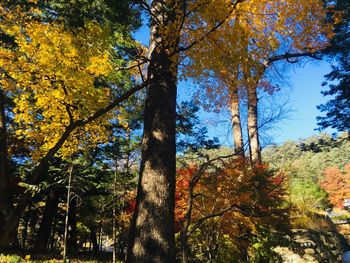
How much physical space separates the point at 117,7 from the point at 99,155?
1118 centimetres

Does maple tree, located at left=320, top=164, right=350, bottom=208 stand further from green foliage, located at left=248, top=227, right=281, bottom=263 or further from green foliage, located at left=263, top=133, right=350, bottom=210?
green foliage, located at left=248, top=227, right=281, bottom=263

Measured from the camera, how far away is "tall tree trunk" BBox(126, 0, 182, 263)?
3814 mm

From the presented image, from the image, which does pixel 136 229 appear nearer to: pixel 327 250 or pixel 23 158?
pixel 327 250

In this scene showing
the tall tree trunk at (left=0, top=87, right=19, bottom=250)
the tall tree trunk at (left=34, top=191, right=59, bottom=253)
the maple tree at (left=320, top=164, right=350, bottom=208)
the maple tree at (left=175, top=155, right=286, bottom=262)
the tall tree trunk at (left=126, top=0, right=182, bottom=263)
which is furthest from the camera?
the maple tree at (left=320, top=164, right=350, bottom=208)

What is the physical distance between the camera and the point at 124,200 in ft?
46.9

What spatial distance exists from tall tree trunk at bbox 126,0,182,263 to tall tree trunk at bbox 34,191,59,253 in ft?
43.9

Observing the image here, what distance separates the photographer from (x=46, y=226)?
51.2 ft

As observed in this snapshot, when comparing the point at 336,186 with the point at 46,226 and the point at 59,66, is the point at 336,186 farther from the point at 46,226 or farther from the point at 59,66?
the point at 59,66

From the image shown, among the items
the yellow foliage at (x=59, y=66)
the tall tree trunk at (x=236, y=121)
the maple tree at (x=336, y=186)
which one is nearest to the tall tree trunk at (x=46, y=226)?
the yellow foliage at (x=59, y=66)

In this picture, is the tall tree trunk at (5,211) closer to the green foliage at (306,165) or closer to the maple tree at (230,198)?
the maple tree at (230,198)

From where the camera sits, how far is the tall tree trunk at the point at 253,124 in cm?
1080

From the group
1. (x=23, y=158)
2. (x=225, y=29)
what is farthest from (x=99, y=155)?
(x=225, y=29)

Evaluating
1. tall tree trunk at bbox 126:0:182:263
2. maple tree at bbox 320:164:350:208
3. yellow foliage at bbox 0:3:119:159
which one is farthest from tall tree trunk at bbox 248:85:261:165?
maple tree at bbox 320:164:350:208

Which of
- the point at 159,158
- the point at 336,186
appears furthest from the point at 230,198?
the point at 336,186
